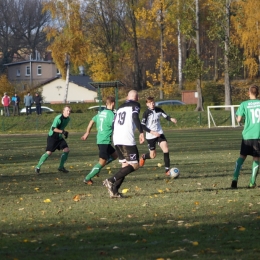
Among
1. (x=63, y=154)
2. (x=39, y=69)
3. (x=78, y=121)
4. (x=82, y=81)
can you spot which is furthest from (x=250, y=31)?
(x=63, y=154)

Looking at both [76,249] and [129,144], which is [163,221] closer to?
[76,249]

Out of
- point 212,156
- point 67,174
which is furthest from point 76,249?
point 212,156

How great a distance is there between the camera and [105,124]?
1633cm

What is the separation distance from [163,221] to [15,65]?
332 feet

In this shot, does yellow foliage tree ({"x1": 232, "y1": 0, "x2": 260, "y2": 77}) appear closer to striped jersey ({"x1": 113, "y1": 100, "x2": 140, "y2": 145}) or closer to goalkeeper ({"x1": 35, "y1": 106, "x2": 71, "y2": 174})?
goalkeeper ({"x1": 35, "y1": 106, "x2": 71, "y2": 174})

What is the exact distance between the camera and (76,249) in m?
8.79

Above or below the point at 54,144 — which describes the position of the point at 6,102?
below

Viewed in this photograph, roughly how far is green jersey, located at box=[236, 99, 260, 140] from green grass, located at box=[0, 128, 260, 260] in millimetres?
1006

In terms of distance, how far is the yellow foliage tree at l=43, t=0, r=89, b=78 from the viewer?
7400 centimetres

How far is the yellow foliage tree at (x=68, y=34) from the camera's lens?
74.0 metres

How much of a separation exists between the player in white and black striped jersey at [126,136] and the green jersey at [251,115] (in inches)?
77.4

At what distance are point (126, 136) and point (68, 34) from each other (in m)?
61.5

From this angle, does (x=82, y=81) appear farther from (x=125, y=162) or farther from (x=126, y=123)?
(x=126, y=123)

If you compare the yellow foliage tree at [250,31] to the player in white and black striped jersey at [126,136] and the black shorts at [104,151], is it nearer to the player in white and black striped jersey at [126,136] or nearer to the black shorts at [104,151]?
the black shorts at [104,151]
